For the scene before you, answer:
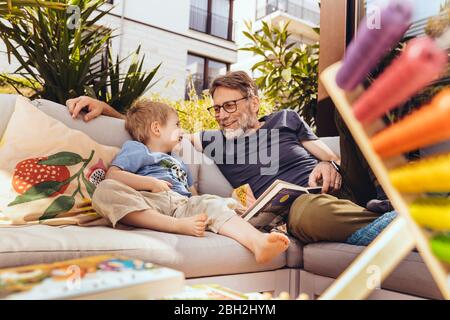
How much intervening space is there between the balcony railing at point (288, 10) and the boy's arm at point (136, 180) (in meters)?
11.2

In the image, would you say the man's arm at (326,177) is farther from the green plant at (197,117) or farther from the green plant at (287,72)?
the green plant at (197,117)

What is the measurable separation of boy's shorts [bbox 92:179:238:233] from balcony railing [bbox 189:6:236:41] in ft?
29.0

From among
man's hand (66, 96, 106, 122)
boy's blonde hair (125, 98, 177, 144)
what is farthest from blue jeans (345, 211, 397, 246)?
man's hand (66, 96, 106, 122)

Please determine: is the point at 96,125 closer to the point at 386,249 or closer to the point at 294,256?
the point at 294,256

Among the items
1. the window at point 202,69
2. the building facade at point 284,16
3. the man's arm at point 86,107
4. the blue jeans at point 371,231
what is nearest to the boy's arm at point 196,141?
the man's arm at point 86,107

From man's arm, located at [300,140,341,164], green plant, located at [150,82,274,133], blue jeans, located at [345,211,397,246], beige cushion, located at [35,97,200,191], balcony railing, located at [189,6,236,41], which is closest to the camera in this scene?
blue jeans, located at [345,211,397,246]

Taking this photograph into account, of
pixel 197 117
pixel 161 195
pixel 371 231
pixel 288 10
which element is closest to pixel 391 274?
pixel 371 231

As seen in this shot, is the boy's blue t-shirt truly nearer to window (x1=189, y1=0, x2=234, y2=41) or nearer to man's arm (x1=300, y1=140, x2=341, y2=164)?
man's arm (x1=300, y1=140, x2=341, y2=164)

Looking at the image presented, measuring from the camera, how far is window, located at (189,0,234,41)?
9966 mm

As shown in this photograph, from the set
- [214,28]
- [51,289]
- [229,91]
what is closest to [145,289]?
[51,289]

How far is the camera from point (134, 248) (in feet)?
3.78

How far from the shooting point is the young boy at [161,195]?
1.33 meters
